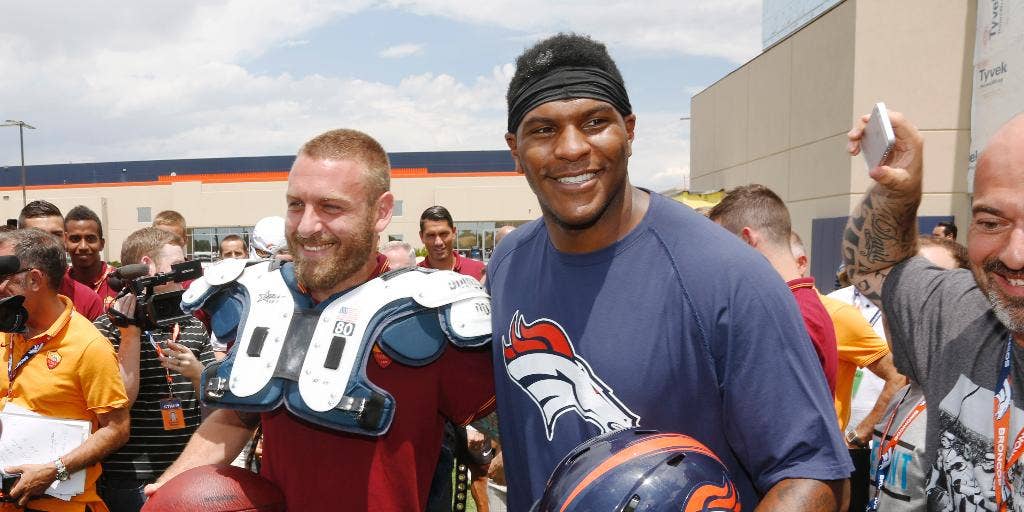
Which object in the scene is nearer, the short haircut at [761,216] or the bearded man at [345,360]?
the bearded man at [345,360]

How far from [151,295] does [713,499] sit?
8.70 ft

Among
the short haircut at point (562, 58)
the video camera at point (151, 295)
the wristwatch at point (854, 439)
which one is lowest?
the wristwatch at point (854, 439)

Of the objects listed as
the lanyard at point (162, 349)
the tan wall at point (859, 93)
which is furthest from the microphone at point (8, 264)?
the tan wall at point (859, 93)

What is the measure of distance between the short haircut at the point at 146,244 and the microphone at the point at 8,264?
1.01 metres

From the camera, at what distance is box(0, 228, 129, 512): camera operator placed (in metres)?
3.56

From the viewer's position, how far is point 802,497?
1.71 meters

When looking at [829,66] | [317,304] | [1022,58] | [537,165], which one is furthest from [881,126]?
[829,66]

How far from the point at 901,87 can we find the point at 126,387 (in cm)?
1675

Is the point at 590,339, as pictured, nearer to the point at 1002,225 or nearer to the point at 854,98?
the point at 1002,225

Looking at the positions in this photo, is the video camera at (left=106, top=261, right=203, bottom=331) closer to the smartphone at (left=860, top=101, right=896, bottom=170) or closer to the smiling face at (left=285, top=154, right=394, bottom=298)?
the smiling face at (left=285, top=154, right=394, bottom=298)

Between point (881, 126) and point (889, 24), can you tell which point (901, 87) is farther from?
point (881, 126)

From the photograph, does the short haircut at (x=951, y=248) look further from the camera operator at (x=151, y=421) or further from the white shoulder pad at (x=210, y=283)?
the camera operator at (x=151, y=421)

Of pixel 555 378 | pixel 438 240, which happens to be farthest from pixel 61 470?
pixel 438 240

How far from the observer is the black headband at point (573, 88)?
202 cm
